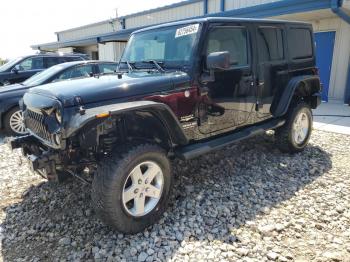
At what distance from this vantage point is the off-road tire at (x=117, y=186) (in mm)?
2752

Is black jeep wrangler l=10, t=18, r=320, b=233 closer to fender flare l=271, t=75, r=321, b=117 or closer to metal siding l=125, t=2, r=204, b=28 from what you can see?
fender flare l=271, t=75, r=321, b=117

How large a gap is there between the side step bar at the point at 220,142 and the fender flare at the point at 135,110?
0.13 meters

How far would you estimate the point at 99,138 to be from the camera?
9.66 ft

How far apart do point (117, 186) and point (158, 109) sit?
83 centimetres

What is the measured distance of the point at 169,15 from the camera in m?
14.9

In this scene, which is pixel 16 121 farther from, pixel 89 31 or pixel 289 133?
pixel 89 31

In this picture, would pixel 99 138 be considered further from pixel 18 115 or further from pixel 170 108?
pixel 18 115

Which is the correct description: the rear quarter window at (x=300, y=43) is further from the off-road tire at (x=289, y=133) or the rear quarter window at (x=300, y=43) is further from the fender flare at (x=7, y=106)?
the fender flare at (x=7, y=106)

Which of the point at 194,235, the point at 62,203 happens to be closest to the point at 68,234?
the point at 62,203

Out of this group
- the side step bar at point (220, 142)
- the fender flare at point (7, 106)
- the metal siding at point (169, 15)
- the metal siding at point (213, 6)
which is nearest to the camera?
the side step bar at point (220, 142)

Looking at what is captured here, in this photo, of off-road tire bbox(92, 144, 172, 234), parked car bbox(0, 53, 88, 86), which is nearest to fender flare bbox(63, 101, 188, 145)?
off-road tire bbox(92, 144, 172, 234)

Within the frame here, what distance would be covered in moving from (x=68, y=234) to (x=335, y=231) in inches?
104

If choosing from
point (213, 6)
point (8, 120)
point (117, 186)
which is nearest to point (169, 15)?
point (213, 6)

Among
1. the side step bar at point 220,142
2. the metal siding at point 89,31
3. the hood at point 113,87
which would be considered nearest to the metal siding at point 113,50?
the metal siding at point 89,31
